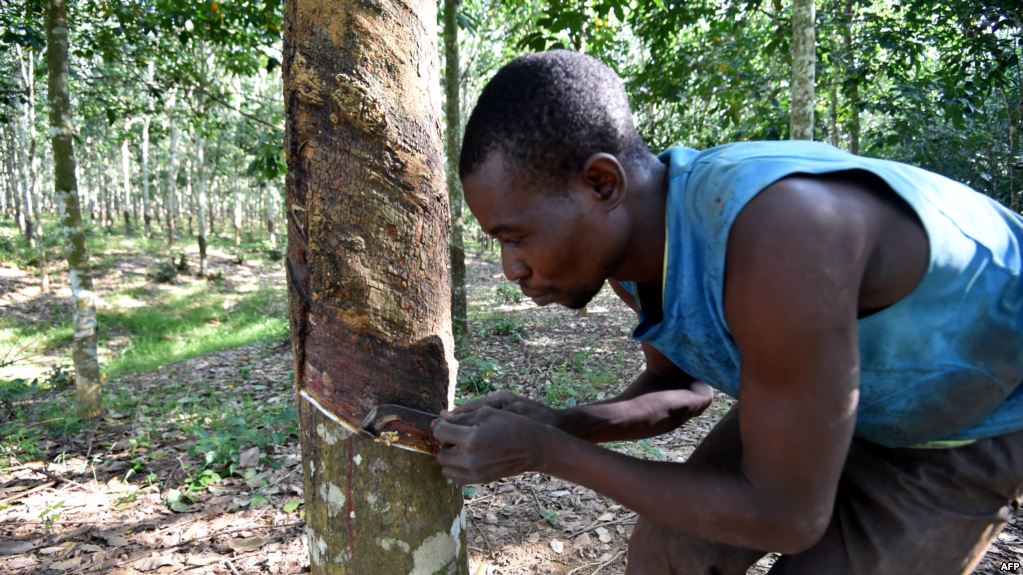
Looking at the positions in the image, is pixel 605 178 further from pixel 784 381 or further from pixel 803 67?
pixel 803 67

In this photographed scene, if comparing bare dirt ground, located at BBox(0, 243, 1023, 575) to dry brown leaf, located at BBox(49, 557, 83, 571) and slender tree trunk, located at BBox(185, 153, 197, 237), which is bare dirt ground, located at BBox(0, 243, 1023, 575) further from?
slender tree trunk, located at BBox(185, 153, 197, 237)

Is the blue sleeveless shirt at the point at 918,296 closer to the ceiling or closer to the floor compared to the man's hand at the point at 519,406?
closer to the ceiling

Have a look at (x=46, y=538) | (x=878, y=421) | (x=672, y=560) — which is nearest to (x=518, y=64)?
(x=878, y=421)

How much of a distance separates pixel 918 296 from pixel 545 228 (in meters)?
0.71

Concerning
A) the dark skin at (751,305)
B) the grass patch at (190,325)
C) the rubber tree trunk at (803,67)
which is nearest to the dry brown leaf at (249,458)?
the dark skin at (751,305)

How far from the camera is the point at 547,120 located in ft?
3.89

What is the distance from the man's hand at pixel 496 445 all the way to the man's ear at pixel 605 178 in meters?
0.49

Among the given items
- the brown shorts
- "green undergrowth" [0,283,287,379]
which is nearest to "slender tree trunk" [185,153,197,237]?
"green undergrowth" [0,283,287,379]

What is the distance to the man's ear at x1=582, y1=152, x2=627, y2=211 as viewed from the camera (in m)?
1.20

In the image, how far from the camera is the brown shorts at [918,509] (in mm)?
1314

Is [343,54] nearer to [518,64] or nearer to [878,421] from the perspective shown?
[518,64]

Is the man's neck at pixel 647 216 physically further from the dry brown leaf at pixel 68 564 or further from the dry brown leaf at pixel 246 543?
the dry brown leaf at pixel 68 564

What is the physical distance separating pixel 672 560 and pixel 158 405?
5108 mm

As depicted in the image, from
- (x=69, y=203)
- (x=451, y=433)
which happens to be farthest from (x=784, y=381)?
(x=69, y=203)
